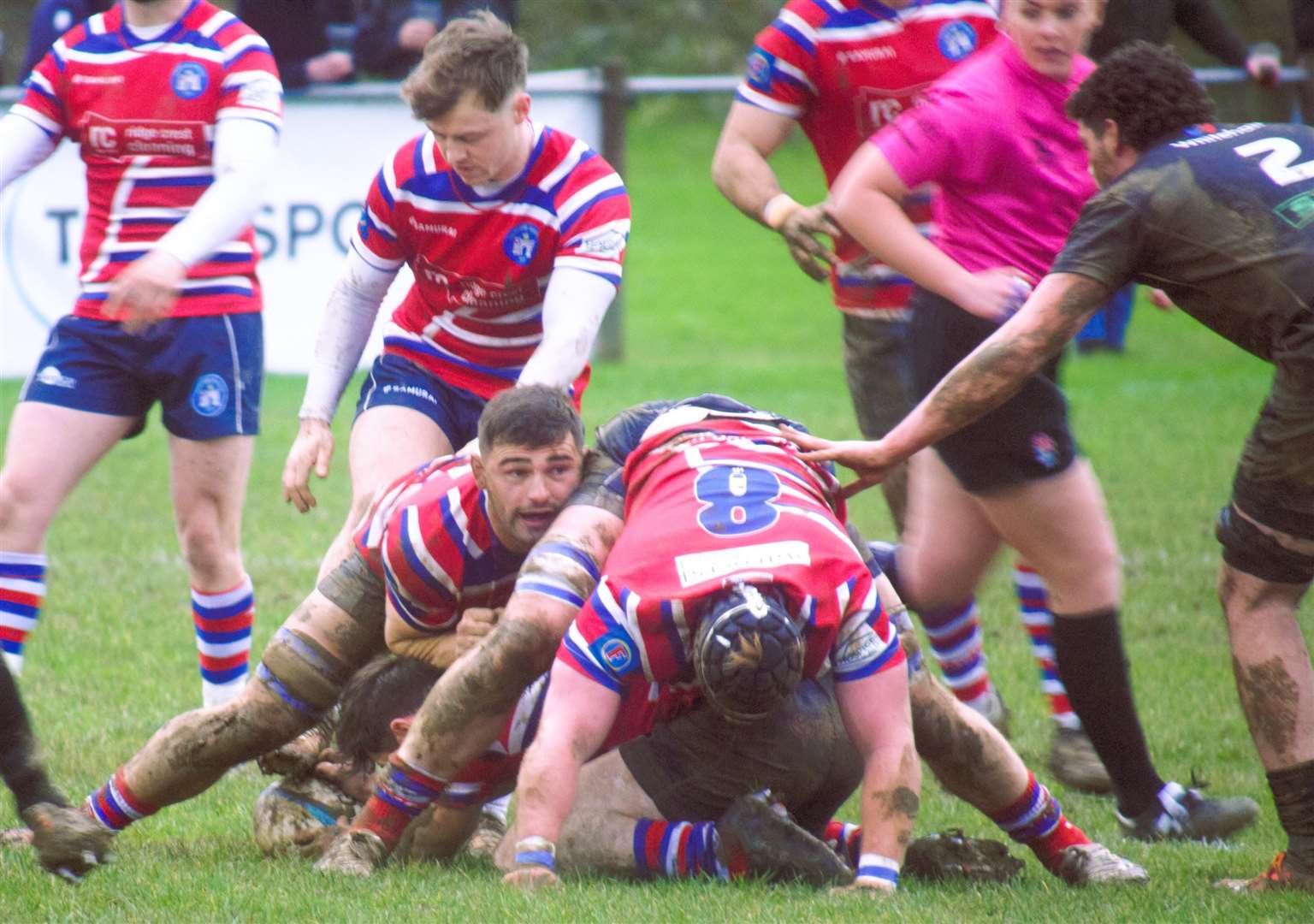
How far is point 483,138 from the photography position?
4.87m

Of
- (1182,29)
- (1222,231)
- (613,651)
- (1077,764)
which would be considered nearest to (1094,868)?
(1077,764)

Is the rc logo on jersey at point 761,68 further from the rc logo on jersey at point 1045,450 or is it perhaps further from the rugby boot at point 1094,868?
the rugby boot at point 1094,868

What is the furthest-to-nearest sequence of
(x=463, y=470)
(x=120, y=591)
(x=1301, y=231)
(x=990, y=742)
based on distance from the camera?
(x=120, y=591) < (x=463, y=470) < (x=990, y=742) < (x=1301, y=231)

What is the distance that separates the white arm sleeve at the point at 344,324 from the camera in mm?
5270

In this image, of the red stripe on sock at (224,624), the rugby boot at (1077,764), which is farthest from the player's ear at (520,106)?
the rugby boot at (1077,764)

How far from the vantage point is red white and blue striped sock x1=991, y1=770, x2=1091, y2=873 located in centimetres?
433

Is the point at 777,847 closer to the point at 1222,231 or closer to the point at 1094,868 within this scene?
the point at 1094,868

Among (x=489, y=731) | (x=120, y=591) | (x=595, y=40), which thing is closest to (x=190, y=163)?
(x=489, y=731)

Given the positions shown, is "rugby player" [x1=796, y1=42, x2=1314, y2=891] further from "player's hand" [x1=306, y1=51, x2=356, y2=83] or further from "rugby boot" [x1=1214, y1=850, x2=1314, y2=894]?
"player's hand" [x1=306, y1=51, x2=356, y2=83]

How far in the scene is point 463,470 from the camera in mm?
4594

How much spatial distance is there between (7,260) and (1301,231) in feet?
29.4

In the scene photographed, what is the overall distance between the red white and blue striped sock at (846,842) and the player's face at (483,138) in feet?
6.32

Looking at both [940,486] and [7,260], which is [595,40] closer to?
[7,260]

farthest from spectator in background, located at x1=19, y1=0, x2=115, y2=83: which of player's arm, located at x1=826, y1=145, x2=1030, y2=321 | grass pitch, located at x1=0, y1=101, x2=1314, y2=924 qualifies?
player's arm, located at x1=826, y1=145, x2=1030, y2=321
